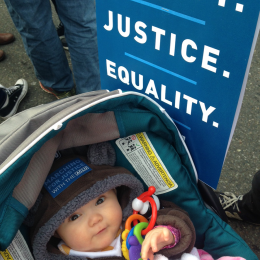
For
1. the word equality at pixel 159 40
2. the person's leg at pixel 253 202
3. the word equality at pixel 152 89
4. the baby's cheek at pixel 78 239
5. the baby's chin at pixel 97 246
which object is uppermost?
the word equality at pixel 159 40

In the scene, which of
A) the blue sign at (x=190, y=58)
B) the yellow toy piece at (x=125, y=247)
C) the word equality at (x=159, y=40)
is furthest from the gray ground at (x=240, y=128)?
the word equality at (x=159, y=40)

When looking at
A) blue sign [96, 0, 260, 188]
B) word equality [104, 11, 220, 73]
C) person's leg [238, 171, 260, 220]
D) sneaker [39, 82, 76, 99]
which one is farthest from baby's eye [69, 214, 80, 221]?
sneaker [39, 82, 76, 99]

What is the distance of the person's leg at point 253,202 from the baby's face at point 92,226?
2.04 feet

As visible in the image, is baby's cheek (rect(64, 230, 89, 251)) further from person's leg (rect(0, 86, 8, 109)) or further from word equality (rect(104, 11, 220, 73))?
person's leg (rect(0, 86, 8, 109))

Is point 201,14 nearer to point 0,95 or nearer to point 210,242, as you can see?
point 210,242

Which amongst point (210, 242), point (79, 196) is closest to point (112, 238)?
point (79, 196)

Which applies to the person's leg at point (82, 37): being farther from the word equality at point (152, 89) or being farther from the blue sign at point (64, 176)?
the blue sign at point (64, 176)

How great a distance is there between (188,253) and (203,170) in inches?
10.7

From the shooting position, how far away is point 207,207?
1.12 meters

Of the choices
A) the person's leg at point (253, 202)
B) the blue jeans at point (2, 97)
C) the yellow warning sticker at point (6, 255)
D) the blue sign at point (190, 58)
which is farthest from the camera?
the blue jeans at point (2, 97)

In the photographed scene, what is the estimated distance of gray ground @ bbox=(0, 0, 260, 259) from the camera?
5.18 feet

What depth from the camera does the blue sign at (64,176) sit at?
0.99 metres

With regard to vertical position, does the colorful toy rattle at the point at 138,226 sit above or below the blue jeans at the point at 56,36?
below

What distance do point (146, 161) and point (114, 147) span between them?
0.12 metres
